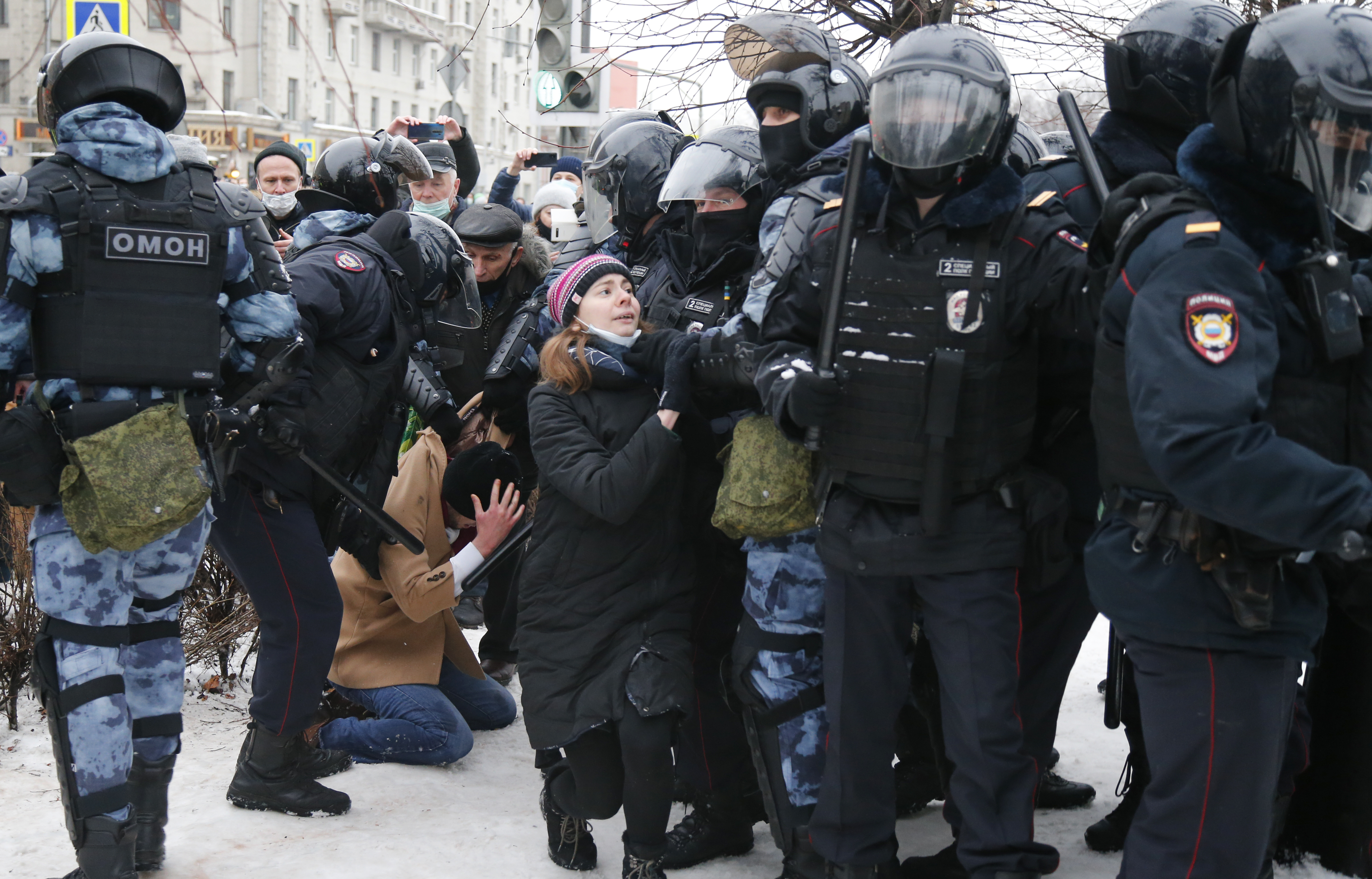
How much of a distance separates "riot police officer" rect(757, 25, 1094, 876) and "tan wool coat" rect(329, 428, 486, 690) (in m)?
1.79

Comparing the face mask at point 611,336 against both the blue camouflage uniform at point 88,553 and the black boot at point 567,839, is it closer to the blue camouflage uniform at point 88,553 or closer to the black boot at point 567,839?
the blue camouflage uniform at point 88,553

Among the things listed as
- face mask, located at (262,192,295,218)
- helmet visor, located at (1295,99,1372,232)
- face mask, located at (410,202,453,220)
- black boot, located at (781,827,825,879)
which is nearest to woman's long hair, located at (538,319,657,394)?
black boot, located at (781,827,825,879)

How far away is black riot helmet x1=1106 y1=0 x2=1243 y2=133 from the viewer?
2.98m

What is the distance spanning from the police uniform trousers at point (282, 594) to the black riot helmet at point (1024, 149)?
2472 mm

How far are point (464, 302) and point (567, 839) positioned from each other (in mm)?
2535

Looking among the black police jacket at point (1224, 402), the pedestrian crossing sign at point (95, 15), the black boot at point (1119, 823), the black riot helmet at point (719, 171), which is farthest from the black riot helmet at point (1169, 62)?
the pedestrian crossing sign at point (95, 15)

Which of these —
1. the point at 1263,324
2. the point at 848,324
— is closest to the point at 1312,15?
the point at 1263,324

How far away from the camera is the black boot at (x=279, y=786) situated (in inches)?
151

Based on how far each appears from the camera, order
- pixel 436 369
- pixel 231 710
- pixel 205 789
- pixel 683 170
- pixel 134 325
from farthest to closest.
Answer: pixel 436 369, pixel 231 710, pixel 205 789, pixel 683 170, pixel 134 325

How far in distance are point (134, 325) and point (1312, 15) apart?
275cm

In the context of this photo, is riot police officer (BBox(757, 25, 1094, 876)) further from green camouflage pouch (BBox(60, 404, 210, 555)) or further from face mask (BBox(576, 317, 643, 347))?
green camouflage pouch (BBox(60, 404, 210, 555))

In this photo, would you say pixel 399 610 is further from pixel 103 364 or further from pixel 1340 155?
pixel 1340 155

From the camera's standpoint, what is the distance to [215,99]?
3.42 metres

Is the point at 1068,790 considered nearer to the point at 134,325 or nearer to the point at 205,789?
the point at 205,789
